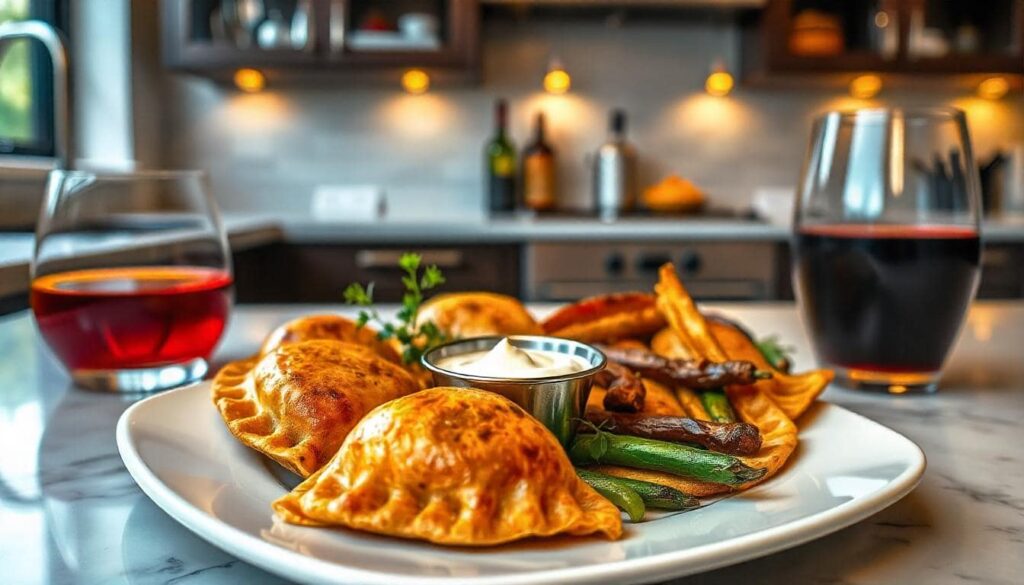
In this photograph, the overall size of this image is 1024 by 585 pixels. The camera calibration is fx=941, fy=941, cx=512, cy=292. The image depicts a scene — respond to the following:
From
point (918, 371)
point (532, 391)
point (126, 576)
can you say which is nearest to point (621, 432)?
point (532, 391)

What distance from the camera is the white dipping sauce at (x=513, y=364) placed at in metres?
0.62

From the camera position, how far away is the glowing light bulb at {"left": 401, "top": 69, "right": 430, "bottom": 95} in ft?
10.7

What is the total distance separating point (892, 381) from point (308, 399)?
22.9 inches

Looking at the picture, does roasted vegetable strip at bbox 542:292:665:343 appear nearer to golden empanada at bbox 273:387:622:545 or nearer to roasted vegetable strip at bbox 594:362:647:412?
roasted vegetable strip at bbox 594:362:647:412

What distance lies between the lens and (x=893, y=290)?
2.83 ft

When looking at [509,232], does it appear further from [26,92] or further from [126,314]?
[126,314]

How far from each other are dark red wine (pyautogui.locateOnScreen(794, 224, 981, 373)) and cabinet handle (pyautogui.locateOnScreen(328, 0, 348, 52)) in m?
2.48

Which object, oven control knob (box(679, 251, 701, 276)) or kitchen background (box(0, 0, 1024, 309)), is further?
kitchen background (box(0, 0, 1024, 309))

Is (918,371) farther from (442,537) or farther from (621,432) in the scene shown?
(442,537)

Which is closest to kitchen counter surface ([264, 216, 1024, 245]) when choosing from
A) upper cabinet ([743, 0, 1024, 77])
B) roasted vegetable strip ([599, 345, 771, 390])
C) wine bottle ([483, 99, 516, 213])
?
wine bottle ([483, 99, 516, 213])

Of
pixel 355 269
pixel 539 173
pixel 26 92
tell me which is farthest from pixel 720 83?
pixel 26 92

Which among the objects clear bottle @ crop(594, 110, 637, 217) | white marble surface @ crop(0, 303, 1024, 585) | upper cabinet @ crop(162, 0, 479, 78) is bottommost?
white marble surface @ crop(0, 303, 1024, 585)

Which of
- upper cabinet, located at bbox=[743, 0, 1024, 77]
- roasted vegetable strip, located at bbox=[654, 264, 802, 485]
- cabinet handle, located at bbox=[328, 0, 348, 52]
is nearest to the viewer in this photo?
roasted vegetable strip, located at bbox=[654, 264, 802, 485]

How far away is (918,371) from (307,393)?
59cm
